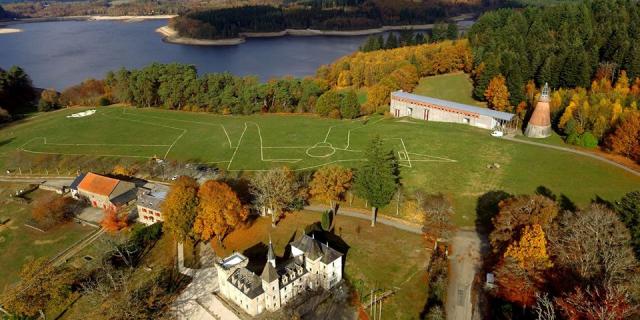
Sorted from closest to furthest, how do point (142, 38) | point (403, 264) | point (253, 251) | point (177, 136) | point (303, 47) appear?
point (403, 264)
point (253, 251)
point (177, 136)
point (303, 47)
point (142, 38)

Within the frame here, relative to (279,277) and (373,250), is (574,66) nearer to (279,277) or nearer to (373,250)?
(373,250)

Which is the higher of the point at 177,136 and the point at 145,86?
the point at 145,86

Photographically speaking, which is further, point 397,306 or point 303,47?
point 303,47

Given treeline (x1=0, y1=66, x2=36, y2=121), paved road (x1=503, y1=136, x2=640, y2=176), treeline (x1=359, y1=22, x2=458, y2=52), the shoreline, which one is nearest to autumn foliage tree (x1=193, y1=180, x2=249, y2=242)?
paved road (x1=503, y1=136, x2=640, y2=176)

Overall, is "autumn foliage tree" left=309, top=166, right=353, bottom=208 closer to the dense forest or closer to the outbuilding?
the outbuilding

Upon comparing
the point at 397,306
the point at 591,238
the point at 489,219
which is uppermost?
the point at 591,238

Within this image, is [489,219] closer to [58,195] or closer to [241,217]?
[241,217]

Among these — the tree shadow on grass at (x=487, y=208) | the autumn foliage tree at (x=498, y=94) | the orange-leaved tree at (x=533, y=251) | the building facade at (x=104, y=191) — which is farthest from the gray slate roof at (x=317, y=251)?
the autumn foliage tree at (x=498, y=94)

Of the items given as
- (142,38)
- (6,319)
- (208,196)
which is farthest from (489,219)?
(142,38)
